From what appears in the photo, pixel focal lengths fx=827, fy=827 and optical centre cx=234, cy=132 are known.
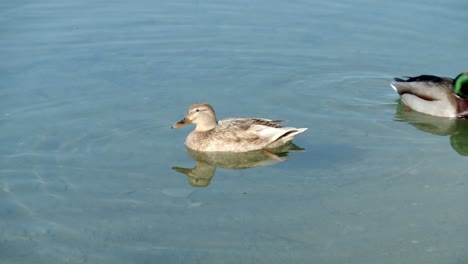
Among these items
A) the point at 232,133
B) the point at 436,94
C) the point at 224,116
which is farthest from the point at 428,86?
the point at 232,133

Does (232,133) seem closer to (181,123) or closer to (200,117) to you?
(200,117)

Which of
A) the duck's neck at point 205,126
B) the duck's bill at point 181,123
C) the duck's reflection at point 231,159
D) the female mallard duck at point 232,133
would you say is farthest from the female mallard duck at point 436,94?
the duck's bill at point 181,123

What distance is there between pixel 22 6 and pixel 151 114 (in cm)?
522

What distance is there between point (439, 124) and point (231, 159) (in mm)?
2974

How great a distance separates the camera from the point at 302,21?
1327 centimetres

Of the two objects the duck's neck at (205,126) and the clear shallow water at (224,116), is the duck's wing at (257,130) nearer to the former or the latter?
the duck's neck at (205,126)

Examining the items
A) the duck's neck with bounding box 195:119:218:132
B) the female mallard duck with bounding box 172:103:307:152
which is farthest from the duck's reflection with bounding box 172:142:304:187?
the duck's neck with bounding box 195:119:218:132

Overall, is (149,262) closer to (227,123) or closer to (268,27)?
(227,123)

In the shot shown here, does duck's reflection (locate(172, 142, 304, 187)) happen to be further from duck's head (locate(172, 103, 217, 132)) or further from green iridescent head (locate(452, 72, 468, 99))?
green iridescent head (locate(452, 72, 468, 99))

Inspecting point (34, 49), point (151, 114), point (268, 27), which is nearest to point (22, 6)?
point (34, 49)

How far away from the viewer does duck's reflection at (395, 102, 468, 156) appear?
975cm

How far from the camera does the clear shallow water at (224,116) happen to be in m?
6.90

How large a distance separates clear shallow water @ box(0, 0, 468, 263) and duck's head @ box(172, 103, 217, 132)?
30 cm

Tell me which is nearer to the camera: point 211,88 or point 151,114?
point 151,114
